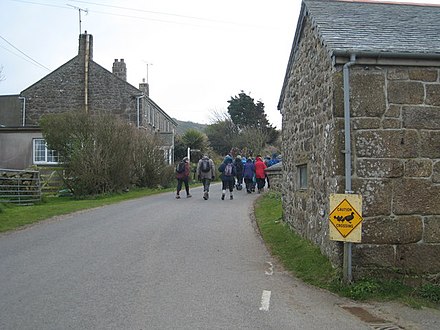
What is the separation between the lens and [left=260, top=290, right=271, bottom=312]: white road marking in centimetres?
617

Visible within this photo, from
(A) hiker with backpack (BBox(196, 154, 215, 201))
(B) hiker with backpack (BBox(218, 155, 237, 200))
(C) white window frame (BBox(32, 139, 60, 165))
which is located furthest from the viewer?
(C) white window frame (BBox(32, 139, 60, 165))

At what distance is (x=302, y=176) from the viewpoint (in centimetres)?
1023

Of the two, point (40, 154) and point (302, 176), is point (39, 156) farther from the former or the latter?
point (302, 176)

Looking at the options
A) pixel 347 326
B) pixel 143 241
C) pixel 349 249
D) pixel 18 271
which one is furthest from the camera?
pixel 143 241

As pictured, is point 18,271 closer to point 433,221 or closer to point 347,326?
point 347,326

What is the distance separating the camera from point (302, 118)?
32.9 ft

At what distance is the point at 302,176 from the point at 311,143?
1252 millimetres

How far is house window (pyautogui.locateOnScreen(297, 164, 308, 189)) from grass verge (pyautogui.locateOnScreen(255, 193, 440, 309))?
1.04 meters

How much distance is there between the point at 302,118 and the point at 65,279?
17.6 ft

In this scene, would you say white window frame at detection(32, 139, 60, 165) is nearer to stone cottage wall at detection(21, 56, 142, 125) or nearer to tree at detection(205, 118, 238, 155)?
stone cottage wall at detection(21, 56, 142, 125)

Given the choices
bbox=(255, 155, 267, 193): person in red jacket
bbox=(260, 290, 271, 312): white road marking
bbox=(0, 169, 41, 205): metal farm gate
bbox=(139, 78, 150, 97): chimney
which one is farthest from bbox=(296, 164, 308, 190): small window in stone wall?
bbox=(139, 78, 150, 97): chimney

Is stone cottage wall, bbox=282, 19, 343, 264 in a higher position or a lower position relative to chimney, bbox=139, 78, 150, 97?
lower

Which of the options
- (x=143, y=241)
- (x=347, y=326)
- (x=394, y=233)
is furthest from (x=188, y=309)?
(x=143, y=241)

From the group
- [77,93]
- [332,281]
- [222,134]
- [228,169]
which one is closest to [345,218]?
[332,281]
